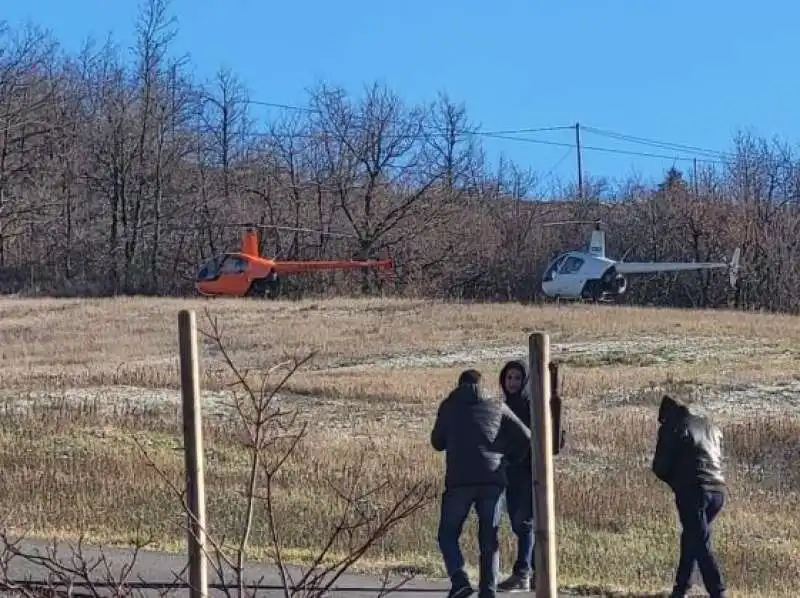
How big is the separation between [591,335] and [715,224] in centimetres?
2518

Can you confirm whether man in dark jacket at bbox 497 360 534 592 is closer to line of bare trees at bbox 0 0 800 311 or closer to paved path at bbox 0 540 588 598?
paved path at bbox 0 540 588 598

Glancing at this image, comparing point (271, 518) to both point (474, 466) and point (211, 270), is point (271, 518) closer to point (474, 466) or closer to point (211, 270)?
point (474, 466)

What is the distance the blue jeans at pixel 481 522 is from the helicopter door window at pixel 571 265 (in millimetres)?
39683

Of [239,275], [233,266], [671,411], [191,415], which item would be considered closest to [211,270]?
[233,266]

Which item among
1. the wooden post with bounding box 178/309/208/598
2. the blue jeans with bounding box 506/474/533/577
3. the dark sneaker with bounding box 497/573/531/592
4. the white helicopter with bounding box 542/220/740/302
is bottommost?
→ the dark sneaker with bounding box 497/573/531/592

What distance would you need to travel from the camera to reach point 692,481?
9539mm

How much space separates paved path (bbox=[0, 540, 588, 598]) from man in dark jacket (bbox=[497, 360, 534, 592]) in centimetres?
18

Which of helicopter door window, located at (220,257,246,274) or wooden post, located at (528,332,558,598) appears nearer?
wooden post, located at (528,332,558,598)

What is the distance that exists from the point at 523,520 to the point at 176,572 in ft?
8.88

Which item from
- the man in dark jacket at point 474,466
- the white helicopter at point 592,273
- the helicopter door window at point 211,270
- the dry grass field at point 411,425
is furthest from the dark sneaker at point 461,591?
the helicopter door window at point 211,270

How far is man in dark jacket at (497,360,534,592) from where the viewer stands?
9.93m

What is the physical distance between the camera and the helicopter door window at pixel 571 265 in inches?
1900

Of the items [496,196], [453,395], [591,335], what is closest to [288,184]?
[496,196]

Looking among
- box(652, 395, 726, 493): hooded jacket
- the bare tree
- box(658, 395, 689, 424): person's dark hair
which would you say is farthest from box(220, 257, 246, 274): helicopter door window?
box(652, 395, 726, 493): hooded jacket
